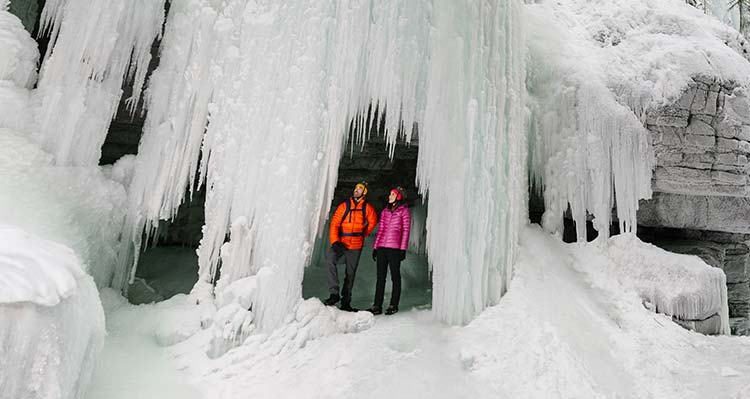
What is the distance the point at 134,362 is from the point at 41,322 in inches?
54.2

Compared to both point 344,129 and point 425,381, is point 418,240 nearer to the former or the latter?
point 344,129

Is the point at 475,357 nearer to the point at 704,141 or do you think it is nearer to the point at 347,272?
the point at 347,272

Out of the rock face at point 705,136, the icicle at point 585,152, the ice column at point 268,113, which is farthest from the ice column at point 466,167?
the rock face at point 705,136

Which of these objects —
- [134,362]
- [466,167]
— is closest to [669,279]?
[466,167]

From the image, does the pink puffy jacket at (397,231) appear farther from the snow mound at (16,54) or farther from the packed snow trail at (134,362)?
the snow mound at (16,54)

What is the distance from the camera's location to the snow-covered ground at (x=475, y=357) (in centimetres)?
405

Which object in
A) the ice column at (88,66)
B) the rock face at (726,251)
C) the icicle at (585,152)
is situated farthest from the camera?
the rock face at (726,251)

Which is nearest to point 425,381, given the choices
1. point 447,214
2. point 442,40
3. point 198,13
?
point 447,214

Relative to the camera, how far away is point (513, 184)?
17.7 feet

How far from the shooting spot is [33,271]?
9.77 ft

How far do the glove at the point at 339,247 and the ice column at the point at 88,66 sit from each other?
271cm

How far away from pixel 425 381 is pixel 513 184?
2364 millimetres

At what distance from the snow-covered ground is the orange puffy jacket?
920mm

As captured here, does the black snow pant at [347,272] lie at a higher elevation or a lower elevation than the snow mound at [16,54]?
lower
